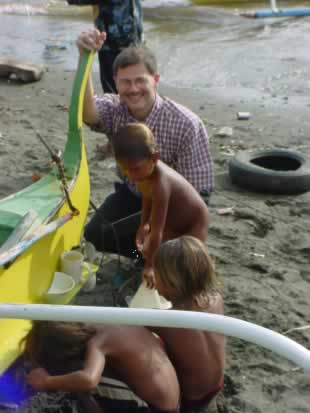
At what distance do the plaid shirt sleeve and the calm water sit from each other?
447cm

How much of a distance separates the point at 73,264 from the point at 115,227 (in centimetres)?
50

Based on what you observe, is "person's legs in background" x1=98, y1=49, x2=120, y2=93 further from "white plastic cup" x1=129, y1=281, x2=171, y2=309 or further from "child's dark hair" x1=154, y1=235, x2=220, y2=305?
"child's dark hair" x1=154, y1=235, x2=220, y2=305

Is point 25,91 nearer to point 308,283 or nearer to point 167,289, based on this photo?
point 308,283

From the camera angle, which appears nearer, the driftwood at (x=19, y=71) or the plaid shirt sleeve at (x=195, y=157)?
the plaid shirt sleeve at (x=195, y=157)

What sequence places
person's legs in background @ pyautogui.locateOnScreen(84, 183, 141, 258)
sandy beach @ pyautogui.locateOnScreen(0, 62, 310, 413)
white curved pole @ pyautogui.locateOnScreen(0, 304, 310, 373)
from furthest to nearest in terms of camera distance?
person's legs in background @ pyautogui.locateOnScreen(84, 183, 141, 258) < sandy beach @ pyautogui.locateOnScreen(0, 62, 310, 413) < white curved pole @ pyautogui.locateOnScreen(0, 304, 310, 373)

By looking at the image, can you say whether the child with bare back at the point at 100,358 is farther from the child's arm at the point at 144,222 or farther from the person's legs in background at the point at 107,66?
the person's legs in background at the point at 107,66

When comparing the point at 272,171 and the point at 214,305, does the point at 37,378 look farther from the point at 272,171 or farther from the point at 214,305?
the point at 272,171

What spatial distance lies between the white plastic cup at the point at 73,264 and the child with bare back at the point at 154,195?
0.34m

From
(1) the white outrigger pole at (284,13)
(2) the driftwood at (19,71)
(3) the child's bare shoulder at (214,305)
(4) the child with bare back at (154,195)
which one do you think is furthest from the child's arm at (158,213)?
(1) the white outrigger pole at (284,13)

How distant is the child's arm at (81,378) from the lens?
2.62m

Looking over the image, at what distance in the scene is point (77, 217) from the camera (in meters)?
4.00

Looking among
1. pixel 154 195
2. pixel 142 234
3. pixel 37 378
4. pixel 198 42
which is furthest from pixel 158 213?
pixel 198 42

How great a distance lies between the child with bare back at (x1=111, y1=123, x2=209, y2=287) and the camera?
11.3ft

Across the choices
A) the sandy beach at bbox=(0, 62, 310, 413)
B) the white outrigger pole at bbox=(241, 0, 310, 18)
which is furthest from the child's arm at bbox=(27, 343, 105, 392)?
the white outrigger pole at bbox=(241, 0, 310, 18)
